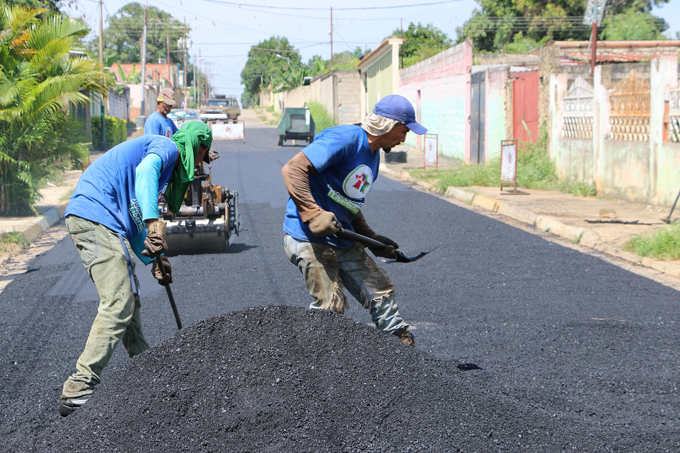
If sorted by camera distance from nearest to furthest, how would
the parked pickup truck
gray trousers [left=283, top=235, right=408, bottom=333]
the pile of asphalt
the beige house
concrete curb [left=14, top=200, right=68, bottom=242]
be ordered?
the pile of asphalt → gray trousers [left=283, top=235, right=408, bottom=333] → concrete curb [left=14, top=200, right=68, bottom=242] → the beige house → the parked pickup truck

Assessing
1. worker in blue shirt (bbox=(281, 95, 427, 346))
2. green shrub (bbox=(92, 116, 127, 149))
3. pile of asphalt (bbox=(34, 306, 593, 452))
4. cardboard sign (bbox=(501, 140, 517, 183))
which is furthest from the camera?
green shrub (bbox=(92, 116, 127, 149))

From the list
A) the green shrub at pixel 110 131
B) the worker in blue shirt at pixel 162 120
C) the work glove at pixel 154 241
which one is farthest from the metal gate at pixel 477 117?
the work glove at pixel 154 241

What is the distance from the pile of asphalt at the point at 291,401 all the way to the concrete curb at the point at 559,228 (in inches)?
207

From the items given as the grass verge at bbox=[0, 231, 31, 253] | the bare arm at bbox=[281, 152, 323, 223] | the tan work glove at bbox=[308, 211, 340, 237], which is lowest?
the grass verge at bbox=[0, 231, 31, 253]

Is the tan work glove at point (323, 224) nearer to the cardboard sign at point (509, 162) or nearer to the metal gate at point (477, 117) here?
the cardboard sign at point (509, 162)

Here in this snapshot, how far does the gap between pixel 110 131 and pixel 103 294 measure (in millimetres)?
26893

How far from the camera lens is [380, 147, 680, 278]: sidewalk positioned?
918 cm

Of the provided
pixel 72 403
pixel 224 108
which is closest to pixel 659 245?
pixel 72 403

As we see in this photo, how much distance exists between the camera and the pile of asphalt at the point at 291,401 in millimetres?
3062

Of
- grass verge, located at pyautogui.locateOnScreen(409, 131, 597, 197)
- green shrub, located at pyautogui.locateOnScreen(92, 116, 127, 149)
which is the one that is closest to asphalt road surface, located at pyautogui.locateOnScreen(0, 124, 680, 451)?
grass verge, located at pyautogui.locateOnScreen(409, 131, 597, 197)

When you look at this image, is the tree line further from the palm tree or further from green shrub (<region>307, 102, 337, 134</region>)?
the palm tree

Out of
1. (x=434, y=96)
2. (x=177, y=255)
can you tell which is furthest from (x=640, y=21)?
(x=177, y=255)

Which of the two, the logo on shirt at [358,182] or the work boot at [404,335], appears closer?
the logo on shirt at [358,182]

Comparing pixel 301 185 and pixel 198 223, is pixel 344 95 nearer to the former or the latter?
pixel 198 223
